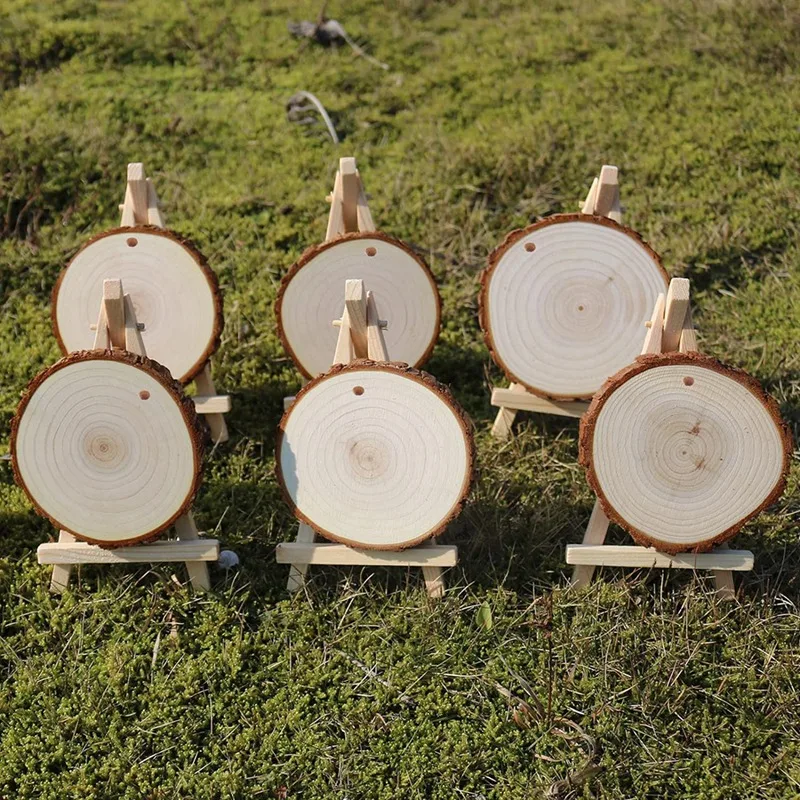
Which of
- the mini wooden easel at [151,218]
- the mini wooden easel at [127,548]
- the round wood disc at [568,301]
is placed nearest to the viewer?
the mini wooden easel at [127,548]

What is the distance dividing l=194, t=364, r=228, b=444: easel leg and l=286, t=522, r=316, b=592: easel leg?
0.90m

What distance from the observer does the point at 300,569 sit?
13.1 ft

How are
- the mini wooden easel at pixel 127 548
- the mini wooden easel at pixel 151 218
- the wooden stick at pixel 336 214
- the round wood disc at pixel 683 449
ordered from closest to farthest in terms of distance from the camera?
the round wood disc at pixel 683 449 < the mini wooden easel at pixel 127 548 < the mini wooden easel at pixel 151 218 < the wooden stick at pixel 336 214

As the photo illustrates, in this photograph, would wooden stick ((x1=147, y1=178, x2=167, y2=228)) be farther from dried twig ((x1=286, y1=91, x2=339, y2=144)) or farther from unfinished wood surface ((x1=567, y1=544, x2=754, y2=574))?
unfinished wood surface ((x1=567, y1=544, x2=754, y2=574))

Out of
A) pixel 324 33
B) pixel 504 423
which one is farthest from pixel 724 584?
pixel 324 33

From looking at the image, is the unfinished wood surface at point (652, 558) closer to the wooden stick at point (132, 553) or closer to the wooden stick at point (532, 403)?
the wooden stick at point (532, 403)

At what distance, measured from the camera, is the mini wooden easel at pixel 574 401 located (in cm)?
450

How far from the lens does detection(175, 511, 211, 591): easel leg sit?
3908 mm

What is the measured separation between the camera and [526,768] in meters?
3.46

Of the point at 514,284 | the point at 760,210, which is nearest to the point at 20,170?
the point at 514,284

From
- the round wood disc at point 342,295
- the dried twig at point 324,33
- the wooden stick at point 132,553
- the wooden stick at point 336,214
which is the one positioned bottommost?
the wooden stick at point 132,553

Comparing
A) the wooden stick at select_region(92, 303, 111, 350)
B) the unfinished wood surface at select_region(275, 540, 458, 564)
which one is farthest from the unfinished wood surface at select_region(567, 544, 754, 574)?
the wooden stick at select_region(92, 303, 111, 350)

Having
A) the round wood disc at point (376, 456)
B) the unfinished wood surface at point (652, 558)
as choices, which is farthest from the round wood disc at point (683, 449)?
the round wood disc at point (376, 456)

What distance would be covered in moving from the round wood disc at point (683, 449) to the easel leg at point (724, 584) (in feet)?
0.83
